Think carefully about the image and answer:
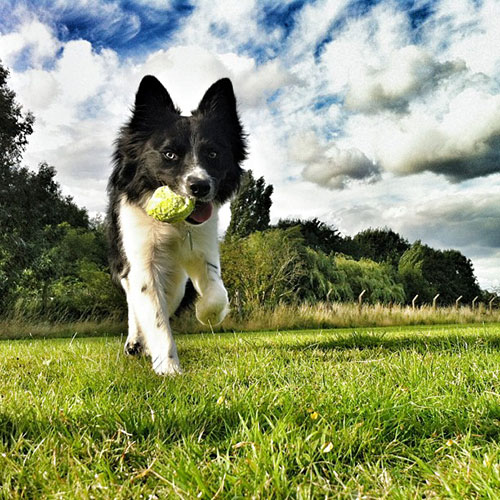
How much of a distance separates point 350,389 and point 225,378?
0.88 meters

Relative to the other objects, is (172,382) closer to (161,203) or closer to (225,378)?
(225,378)

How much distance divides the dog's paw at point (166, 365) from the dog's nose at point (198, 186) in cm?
138

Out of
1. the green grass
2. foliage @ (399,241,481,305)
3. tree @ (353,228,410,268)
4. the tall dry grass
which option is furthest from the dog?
tree @ (353,228,410,268)

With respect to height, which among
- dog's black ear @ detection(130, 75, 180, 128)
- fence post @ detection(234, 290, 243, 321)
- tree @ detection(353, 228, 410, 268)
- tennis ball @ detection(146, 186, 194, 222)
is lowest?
fence post @ detection(234, 290, 243, 321)

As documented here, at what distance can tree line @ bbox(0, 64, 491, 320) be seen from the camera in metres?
17.1

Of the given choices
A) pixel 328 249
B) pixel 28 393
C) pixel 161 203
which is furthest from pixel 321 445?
pixel 328 249

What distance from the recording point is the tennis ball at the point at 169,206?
4324mm

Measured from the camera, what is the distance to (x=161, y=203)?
436cm

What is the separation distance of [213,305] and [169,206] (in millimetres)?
1040

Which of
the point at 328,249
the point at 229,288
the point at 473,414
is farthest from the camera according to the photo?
the point at 328,249

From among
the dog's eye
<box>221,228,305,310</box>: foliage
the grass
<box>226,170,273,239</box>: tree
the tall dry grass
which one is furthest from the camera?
<box>226,170,273,239</box>: tree

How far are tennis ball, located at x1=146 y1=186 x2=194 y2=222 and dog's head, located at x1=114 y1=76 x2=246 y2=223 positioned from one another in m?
0.07

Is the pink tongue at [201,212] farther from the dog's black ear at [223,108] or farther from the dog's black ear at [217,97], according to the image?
the dog's black ear at [217,97]

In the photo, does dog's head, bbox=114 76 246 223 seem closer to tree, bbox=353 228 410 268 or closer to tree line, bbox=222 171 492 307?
tree line, bbox=222 171 492 307
